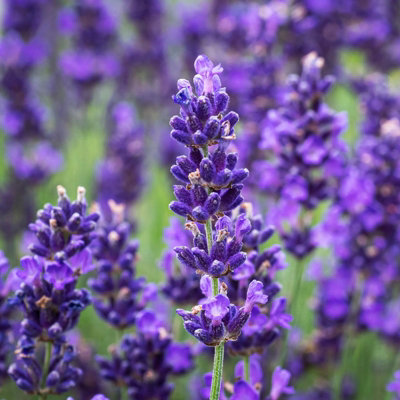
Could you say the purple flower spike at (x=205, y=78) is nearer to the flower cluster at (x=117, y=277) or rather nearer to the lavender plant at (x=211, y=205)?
the lavender plant at (x=211, y=205)

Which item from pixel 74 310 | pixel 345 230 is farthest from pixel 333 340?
pixel 74 310

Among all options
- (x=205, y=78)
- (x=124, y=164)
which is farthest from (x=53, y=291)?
(x=124, y=164)

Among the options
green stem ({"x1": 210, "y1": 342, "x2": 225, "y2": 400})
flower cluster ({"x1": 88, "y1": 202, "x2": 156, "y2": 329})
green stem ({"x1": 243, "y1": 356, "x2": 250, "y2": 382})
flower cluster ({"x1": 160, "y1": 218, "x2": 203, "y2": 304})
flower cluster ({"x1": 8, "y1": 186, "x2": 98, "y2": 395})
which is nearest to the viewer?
green stem ({"x1": 210, "y1": 342, "x2": 225, "y2": 400})

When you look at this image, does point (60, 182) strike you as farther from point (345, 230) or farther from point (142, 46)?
point (345, 230)

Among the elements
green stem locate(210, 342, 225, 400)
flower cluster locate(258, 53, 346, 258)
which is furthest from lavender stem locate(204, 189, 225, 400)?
flower cluster locate(258, 53, 346, 258)

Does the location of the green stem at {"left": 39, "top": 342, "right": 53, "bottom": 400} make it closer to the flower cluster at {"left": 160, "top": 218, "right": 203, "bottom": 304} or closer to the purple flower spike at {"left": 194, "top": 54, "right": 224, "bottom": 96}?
the flower cluster at {"left": 160, "top": 218, "right": 203, "bottom": 304}

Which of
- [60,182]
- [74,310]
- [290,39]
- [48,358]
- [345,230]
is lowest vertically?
[48,358]

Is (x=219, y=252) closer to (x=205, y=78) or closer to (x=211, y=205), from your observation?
(x=211, y=205)

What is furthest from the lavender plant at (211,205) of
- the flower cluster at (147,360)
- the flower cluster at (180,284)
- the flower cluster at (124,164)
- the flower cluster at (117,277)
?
the flower cluster at (124,164)

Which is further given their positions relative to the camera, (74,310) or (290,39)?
(290,39)
